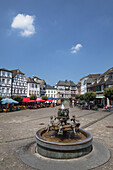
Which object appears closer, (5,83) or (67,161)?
(67,161)

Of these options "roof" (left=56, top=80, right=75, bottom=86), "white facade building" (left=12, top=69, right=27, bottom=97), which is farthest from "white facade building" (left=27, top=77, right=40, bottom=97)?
"roof" (left=56, top=80, right=75, bottom=86)

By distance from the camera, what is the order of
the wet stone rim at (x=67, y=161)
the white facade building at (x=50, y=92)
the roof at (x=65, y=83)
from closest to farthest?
the wet stone rim at (x=67, y=161), the white facade building at (x=50, y=92), the roof at (x=65, y=83)

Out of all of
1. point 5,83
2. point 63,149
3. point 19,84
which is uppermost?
point 19,84

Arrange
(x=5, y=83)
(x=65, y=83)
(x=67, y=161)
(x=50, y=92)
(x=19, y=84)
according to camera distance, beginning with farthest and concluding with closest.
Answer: (x=65, y=83)
(x=50, y=92)
(x=19, y=84)
(x=5, y=83)
(x=67, y=161)

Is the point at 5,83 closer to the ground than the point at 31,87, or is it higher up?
higher up

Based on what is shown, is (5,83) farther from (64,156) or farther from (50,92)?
(50,92)

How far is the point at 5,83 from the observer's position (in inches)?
1566

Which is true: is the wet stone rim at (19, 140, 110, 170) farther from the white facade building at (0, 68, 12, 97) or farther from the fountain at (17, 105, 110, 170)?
the white facade building at (0, 68, 12, 97)

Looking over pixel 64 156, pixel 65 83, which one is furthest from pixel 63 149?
pixel 65 83

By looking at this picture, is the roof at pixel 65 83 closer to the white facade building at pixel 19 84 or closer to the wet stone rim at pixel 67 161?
the white facade building at pixel 19 84

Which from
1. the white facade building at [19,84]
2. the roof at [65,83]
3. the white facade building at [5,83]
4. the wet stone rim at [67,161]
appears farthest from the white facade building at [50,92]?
the wet stone rim at [67,161]

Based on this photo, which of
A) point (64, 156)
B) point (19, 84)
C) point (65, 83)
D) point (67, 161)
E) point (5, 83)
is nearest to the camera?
point (67, 161)

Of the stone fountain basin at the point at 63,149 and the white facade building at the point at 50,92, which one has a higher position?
the white facade building at the point at 50,92

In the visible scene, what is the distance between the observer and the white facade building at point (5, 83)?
3872 cm
